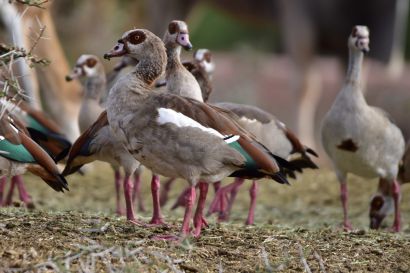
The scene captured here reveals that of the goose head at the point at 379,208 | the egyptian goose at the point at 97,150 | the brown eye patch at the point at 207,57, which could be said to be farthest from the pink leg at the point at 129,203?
the goose head at the point at 379,208

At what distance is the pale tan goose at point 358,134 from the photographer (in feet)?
23.9

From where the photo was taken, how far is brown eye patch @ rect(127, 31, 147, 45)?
5797 mm

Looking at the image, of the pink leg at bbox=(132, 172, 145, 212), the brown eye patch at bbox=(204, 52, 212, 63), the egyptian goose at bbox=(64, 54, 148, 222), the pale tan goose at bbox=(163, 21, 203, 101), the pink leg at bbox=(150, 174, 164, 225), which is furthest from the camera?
the pink leg at bbox=(132, 172, 145, 212)

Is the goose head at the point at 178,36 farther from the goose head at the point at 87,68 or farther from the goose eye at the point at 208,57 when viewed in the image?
the goose head at the point at 87,68

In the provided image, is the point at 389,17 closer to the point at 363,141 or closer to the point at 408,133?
the point at 408,133

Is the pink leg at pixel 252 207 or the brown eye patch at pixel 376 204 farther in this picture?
the brown eye patch at pixel 376 204

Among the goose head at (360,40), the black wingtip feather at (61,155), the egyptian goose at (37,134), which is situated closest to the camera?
the black wingtip feather at (61,155)


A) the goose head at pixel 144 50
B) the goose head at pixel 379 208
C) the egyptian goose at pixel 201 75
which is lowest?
the goose head at pixel 379 208

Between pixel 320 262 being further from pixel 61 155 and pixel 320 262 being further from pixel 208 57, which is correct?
pixel 208 57

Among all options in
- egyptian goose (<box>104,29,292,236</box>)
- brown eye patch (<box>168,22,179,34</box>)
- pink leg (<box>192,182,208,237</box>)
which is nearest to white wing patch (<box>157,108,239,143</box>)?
egyptian goose (<box>104,29,292,236</box>)

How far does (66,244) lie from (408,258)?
1732 millimetres

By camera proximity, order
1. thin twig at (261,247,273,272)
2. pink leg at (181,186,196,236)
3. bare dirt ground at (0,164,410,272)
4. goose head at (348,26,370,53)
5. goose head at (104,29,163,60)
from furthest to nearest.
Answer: goose head at (348,26,370,53)
goose head at (104,29,163,60)
pink leg at (181,186,196,236)
thin twig at (261,247,273,272)
bare dirt ground at (0,164,410,272)

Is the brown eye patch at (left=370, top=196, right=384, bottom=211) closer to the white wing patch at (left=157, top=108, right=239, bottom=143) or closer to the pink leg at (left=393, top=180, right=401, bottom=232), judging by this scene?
the pink leg at (left=393, top=180, right=401, bottom=232)

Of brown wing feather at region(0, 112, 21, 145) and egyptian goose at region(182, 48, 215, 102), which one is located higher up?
egyptian goose at region(182, 48, 215, 102)
